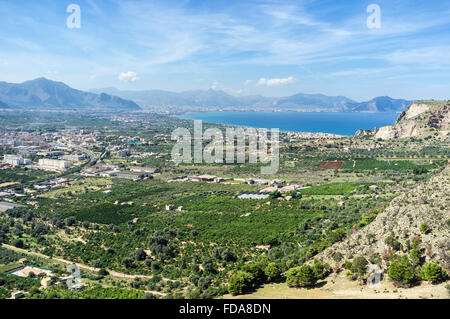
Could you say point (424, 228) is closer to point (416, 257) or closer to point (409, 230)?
point (409, 230)

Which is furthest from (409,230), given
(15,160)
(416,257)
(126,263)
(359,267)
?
(15,160)

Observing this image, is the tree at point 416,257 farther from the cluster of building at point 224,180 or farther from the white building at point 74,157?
the white building at point 74,157

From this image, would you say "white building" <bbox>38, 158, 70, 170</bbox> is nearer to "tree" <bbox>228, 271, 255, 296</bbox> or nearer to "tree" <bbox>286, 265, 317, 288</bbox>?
"tree" <bbox>228, 271, 255, 296</bbox>

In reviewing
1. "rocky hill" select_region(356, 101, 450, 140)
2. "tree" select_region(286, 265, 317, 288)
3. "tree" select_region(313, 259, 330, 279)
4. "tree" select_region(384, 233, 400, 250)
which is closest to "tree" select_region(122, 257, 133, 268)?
"tree" select_region(286, 265, 317, 288)

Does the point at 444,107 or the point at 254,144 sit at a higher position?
the point at 444,107
